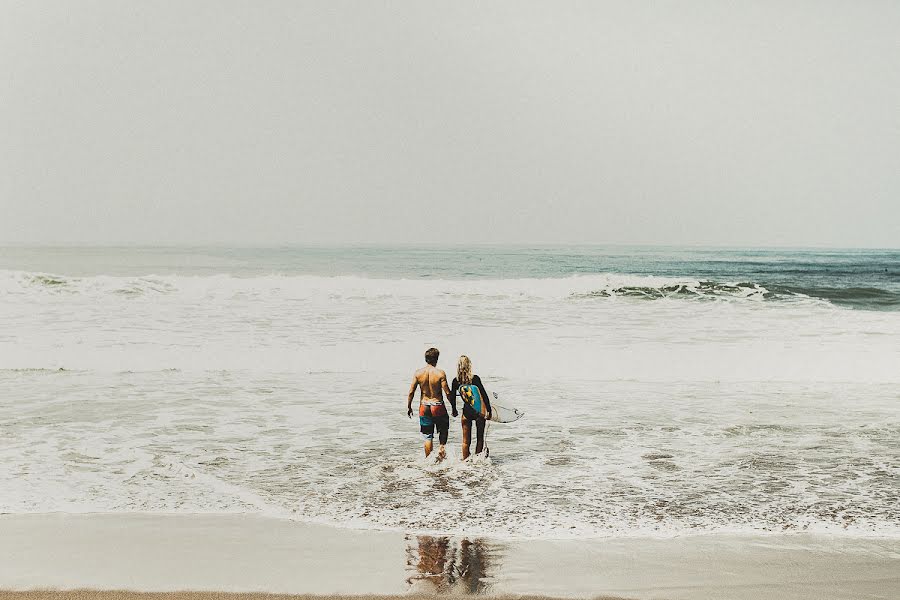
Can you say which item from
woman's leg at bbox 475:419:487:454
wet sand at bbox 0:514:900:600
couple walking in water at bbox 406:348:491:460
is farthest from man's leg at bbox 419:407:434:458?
wet sand at bbox 0:514:900:600

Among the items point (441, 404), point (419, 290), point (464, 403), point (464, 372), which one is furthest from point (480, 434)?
point (419, 290)

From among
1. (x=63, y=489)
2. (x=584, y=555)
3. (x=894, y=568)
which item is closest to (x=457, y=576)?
(x=584, y=555)

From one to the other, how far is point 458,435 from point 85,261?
58919mm

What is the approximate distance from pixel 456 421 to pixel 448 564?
18.1 feet

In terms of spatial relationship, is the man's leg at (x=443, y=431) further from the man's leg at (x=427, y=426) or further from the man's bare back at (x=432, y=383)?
the man's bare back at (x=432, y=383)

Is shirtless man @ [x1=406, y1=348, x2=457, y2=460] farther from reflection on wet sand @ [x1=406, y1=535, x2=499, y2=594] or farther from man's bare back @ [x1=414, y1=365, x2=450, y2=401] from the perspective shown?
reflection on wet sand @ [x1=406, y1=535, x2=499, y2=594]

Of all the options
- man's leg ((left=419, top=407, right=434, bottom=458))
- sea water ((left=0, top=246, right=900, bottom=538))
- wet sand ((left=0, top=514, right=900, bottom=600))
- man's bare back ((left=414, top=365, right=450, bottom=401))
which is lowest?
sea water ((left=0, top=246, right=900, bottom=538))

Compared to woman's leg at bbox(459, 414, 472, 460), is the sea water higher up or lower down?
lower down

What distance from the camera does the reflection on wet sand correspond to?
15.2 feet

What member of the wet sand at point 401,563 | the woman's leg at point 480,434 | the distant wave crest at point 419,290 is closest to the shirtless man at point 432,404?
the woman's leg at point 480,434

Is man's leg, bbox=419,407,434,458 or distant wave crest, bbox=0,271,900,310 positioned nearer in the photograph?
man's leg, bbox=419,407,434,458

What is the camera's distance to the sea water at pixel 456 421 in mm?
6516

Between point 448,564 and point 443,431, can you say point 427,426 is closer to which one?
point 443,431

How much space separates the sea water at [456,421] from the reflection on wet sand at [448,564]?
0.32 m
